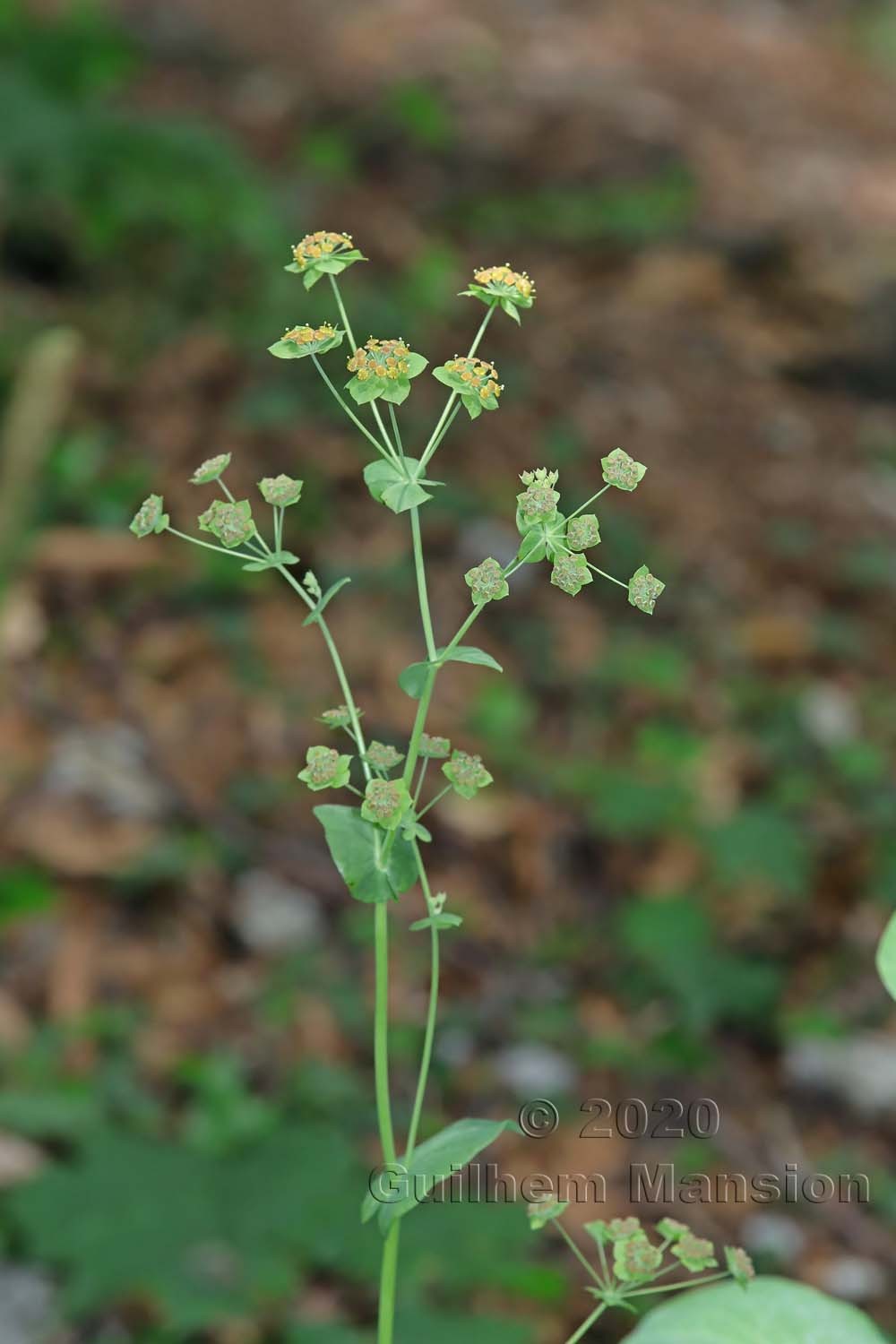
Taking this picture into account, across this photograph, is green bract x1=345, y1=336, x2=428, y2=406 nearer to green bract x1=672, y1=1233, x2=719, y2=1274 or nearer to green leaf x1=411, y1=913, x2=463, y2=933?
green leaf x1=411, y1=913, x2=463, y2=933

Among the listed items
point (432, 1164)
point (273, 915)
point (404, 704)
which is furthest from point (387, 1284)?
point (404, 704)

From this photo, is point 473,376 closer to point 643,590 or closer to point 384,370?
point 384,370

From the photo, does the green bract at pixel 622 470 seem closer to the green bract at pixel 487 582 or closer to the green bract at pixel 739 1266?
the green bract at pixel 487 582

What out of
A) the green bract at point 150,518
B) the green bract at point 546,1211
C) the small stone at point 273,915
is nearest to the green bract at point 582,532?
the green bract at point 150,518

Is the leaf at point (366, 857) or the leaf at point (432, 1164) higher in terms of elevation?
the leaf at point (366, 857)

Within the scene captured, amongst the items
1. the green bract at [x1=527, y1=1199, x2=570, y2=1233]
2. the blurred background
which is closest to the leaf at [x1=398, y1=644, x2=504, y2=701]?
the green bract at [x1=527, y1=1199, x2=570, y2=1233]

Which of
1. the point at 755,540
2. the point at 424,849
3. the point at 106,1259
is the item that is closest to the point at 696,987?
the point at 424,849
